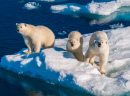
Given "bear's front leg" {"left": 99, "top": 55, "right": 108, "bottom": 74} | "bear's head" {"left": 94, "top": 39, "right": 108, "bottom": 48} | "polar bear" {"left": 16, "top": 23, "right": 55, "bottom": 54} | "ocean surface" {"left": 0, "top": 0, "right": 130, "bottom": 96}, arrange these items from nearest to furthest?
"bear's head" {"left": 94, "top": 39, "right": 108, "bottom": 48} → "bear's front leg" {"left": 99, "top": 55, "right": 108, "bottom": 74} → "polar bear" {"left": 16, "top": 23, "right": 55, "bottom": 54} → "ocean surface" {"left": 0, "top": 0, "right": 130, "bottom": 96}

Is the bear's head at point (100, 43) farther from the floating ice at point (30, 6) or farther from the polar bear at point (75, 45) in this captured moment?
the floating ice at point (30, 6)

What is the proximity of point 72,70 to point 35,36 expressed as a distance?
2.10m

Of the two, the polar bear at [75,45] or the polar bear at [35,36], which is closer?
the polar bear at [75,45]

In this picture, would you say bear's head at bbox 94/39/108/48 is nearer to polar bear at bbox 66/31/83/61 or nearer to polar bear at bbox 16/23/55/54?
polar bear at bbox 66/31/83/61

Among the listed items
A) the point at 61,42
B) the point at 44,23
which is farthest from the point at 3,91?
the point at 44,23

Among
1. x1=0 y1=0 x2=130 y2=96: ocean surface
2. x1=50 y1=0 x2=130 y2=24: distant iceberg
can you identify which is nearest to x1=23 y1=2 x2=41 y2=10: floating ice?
x1=0 y1=0 x2=130 y2=96: ocean surface

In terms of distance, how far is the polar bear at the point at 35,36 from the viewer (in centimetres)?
820

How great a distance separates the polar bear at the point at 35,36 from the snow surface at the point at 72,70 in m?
0.49

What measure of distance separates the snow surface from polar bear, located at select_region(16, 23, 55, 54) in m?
0.49

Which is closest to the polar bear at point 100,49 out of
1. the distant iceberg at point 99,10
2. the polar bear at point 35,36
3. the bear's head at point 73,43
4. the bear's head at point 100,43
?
the bear's head at point 100,43

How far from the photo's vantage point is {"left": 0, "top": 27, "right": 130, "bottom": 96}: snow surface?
6.68 meters

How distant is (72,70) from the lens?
7.14 meters

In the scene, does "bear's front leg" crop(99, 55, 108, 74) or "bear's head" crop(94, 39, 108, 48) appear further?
"bear's front leg" crop(99, 55, 108, 74)

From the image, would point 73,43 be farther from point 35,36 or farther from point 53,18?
point 53,18
